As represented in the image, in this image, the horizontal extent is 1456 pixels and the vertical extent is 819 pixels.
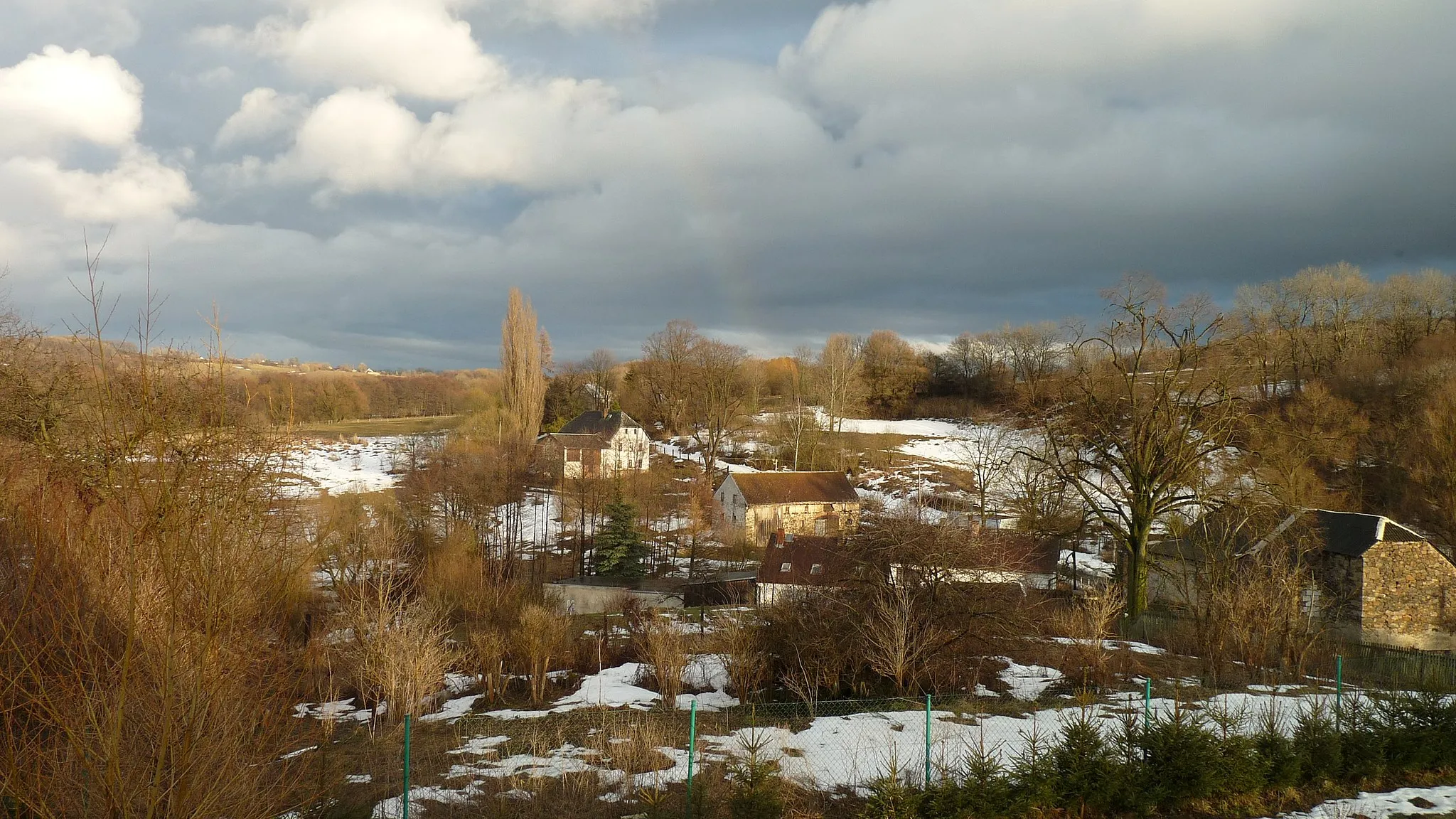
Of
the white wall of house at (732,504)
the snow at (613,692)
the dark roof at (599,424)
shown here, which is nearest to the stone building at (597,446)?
the dark roof at (599,424)

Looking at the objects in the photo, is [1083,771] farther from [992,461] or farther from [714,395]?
[714,395]

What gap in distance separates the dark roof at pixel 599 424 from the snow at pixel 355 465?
13900 mm

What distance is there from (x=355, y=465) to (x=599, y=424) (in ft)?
62.2

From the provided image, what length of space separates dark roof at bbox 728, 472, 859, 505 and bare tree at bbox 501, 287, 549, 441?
17463 millimetres

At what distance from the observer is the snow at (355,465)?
45.2m

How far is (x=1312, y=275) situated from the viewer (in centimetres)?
5678

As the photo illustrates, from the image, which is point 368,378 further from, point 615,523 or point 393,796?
point 393,796

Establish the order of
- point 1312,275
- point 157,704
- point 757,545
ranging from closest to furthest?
point 157,704, point 757,545, point 1312,275

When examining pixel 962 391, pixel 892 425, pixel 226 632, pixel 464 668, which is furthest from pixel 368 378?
pixel 226 632

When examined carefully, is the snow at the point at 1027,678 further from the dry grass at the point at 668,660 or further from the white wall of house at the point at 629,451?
the white wall of house at the point at 629,451

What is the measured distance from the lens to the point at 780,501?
4628 centimetres

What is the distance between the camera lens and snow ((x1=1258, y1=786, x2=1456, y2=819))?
898 centimetres

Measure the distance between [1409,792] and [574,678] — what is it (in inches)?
556

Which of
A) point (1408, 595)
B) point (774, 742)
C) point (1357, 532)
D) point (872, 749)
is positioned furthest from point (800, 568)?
point (1408, 595)
